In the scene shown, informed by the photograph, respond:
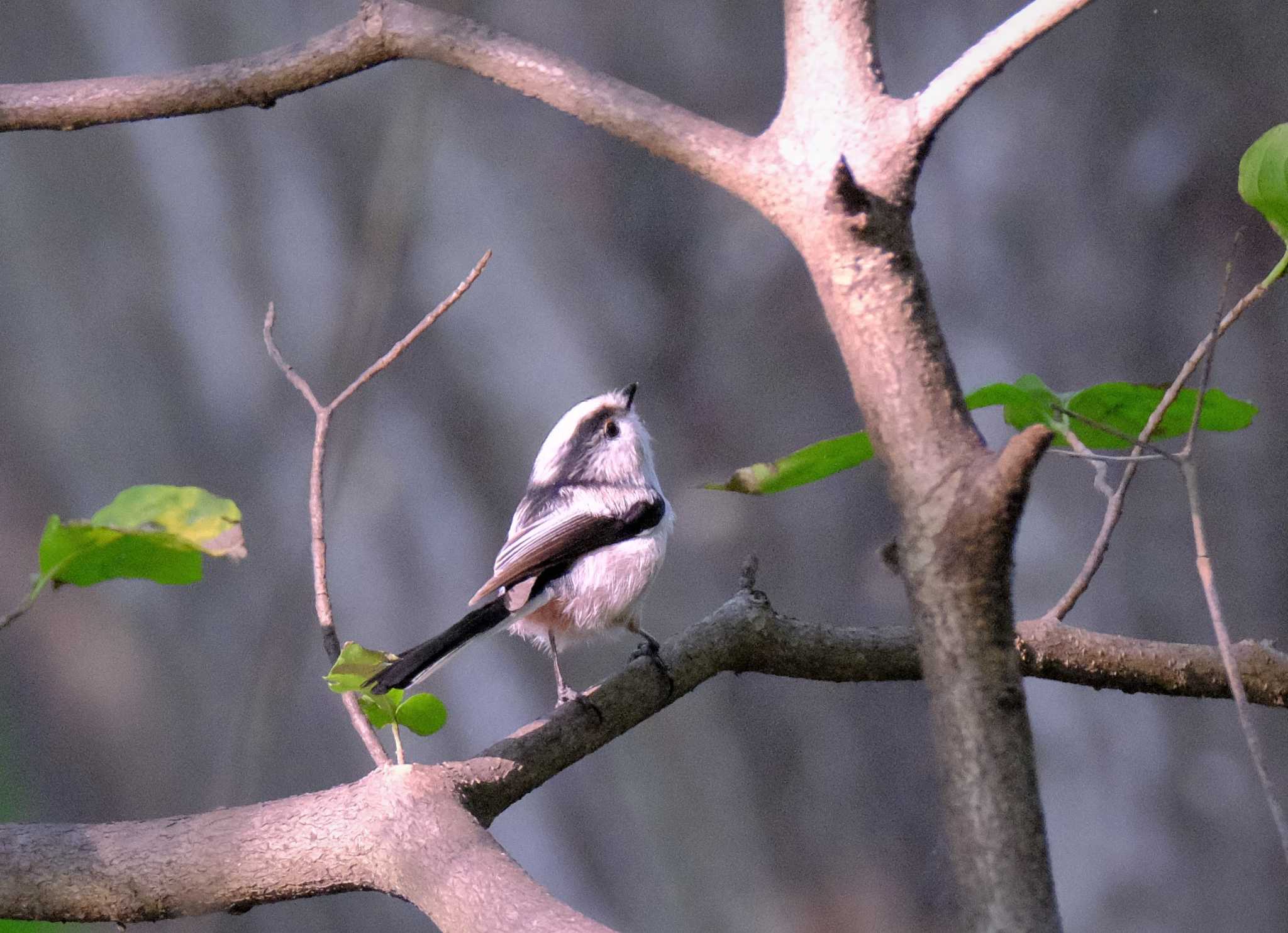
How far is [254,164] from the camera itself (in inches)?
61.9

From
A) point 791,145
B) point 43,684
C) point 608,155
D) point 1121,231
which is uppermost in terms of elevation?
point 608,155

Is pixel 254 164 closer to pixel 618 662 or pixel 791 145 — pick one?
pixel 618 662

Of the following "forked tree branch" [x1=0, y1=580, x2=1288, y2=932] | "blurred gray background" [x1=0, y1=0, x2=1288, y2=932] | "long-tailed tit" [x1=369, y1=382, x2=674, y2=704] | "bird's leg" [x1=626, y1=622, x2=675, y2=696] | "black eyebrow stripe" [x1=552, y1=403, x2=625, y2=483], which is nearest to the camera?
"forked tree branch" [x1=0, y1=580, x2=1288, y2=932]

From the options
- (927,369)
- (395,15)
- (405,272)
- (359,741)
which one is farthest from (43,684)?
(927,369)

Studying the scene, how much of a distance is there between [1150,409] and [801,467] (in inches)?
9.5

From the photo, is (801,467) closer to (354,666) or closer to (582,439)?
(354,666)

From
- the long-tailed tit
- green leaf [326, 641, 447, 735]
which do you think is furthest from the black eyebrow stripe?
green leaf [326, 641, 447, 735]

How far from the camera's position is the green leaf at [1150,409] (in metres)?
0.65

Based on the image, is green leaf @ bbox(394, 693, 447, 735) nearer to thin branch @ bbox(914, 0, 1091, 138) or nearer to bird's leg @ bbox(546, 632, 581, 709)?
bird's leg @ bbox(546, 632, 581, 709)

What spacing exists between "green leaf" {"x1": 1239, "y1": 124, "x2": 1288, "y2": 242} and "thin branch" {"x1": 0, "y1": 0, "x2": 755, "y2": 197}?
1.01 feet

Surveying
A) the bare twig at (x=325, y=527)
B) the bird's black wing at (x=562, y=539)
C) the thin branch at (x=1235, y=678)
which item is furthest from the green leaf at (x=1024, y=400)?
the bird's black wing at (x=562, y=539)

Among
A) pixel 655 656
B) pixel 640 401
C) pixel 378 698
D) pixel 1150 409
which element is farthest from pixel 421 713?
pixel 640 401

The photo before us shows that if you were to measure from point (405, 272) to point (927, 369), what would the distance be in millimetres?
1195

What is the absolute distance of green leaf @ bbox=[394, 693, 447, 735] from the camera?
0.61 metres
